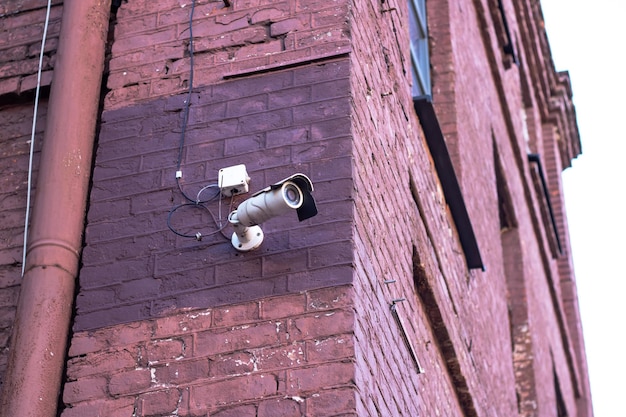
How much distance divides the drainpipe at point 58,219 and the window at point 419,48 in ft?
9.91

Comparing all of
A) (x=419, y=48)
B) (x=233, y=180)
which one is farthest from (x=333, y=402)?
(x=419, y=48)

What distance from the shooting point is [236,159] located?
4977mm

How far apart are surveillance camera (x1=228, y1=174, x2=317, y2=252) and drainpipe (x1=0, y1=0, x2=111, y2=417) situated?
732 mm

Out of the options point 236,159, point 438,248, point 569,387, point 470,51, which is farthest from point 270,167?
point 569,387

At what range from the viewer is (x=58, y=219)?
4895mm

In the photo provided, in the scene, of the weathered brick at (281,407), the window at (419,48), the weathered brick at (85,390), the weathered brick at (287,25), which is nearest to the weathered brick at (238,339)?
the weathered brick at (281,407)

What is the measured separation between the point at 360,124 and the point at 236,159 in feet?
1.74

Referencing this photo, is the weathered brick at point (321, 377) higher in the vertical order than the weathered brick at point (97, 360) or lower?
lower

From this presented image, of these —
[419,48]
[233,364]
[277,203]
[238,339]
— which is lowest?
[233,364]

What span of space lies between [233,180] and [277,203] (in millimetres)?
482

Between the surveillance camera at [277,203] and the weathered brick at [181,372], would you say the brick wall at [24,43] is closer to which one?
the surveillance camera at [277,203]

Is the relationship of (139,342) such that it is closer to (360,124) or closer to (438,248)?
(360,124)

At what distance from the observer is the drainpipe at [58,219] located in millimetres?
4488

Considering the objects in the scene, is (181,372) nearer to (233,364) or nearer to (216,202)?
(233,364)
